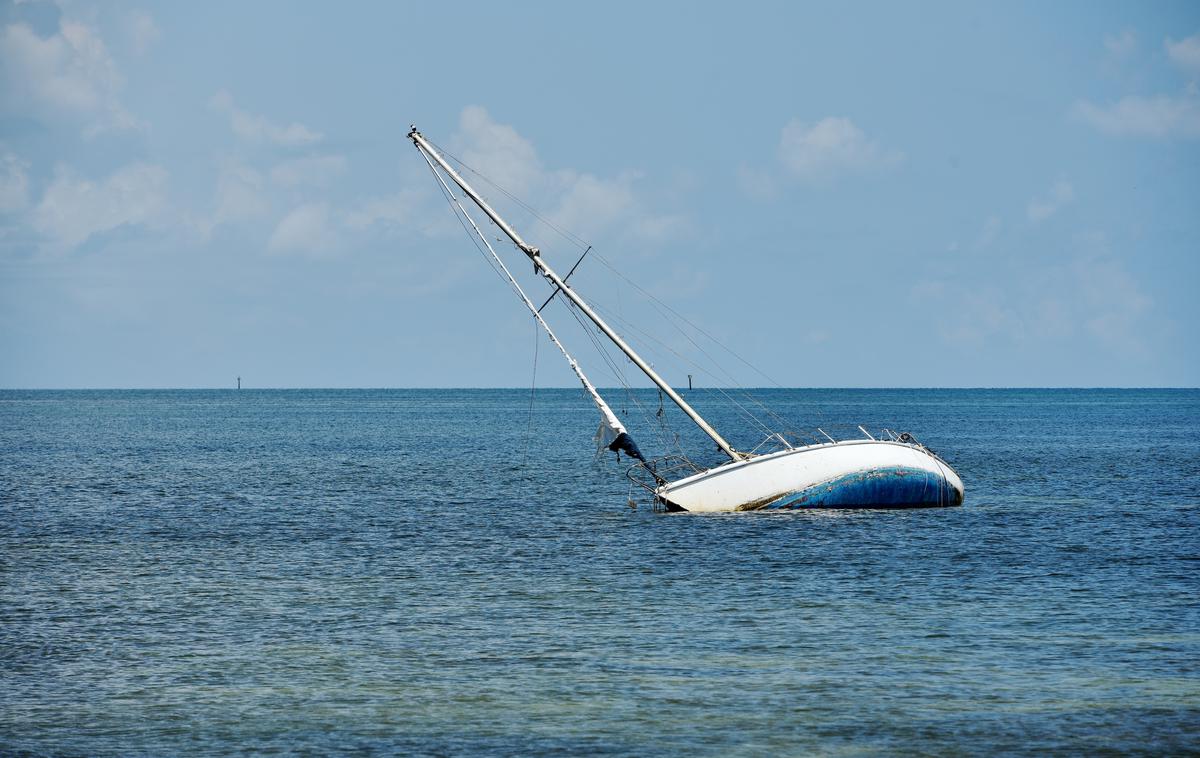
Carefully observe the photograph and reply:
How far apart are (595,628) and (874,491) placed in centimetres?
2466

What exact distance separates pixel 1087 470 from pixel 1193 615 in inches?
2383

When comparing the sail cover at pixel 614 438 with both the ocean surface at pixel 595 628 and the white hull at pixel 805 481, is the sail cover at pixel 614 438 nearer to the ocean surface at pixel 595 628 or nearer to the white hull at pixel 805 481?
the white hull at pixel 805 481

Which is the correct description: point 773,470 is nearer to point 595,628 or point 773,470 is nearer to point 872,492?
point 872,492

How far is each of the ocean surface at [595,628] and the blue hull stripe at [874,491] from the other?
3.11 feet

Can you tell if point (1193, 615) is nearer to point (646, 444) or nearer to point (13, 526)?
point (13, 526)

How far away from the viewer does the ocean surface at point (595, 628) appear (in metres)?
24.2

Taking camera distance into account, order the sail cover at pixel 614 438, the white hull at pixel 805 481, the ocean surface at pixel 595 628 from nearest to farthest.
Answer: the ocean surface at pixel 595 628 < the white hull at pixel 805 481 < the sail cover at pixel 614 438

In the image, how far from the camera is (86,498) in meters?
71.0

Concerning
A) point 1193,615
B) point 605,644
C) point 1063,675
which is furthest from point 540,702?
point 1193,615

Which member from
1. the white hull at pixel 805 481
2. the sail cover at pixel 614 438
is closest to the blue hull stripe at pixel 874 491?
the white hull at pixel 805 481

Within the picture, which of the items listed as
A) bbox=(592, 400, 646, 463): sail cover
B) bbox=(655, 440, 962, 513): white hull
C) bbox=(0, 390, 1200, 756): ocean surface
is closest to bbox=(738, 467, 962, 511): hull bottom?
bbox=(655, 440, 962, 513): white hull

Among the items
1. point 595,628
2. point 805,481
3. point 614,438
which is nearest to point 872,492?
point 805,481

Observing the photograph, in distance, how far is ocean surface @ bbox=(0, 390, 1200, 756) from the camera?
2417 centimetres

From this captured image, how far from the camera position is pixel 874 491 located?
5478 centimetres
